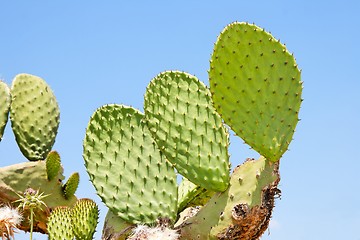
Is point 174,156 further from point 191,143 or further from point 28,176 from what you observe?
point 28,176

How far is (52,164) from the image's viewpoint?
4906mm

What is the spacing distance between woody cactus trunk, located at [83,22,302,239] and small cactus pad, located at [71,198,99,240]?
87 mm

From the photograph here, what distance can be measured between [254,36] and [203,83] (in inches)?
19.3

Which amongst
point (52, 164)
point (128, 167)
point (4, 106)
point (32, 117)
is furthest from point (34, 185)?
point (128, 167)

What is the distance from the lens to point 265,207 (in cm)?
334

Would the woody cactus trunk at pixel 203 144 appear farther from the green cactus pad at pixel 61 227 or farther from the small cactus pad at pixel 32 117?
the small cactus pad at pixel 32 117

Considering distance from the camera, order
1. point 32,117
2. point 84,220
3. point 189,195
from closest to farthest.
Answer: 1. point 84,220
2. point 189,195
3. point 32,117

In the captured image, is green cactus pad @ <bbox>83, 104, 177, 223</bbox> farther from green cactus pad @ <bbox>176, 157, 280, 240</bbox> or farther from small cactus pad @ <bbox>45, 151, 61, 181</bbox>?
small cactus pad @ <bbox>45, 151, 61, 181</bbox>

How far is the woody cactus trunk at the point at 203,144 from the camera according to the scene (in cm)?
323

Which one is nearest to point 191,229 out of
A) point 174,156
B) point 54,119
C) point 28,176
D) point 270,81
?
point 174,156

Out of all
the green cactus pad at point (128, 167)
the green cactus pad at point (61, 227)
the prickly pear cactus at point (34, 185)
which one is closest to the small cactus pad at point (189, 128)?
the green cactus pad at point (128, 167)

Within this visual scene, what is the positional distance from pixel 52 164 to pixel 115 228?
127 centimetres

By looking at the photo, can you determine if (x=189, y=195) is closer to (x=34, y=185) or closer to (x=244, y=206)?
(x=244, y=206)

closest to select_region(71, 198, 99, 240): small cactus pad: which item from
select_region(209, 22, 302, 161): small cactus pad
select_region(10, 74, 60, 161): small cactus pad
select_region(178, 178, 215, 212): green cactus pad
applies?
select_region(178, 178, 215, 212): green cactus pad
